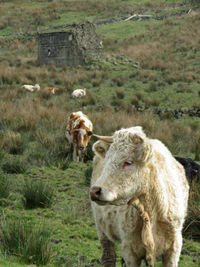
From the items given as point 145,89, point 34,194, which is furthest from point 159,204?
point 145,89

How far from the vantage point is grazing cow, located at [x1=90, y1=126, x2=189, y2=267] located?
2.96m

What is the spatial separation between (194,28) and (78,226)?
35.8m

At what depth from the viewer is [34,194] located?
6.55 metres

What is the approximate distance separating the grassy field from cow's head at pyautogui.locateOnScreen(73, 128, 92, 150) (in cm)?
42

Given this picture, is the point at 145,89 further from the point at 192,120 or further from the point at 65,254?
the point at 65,254

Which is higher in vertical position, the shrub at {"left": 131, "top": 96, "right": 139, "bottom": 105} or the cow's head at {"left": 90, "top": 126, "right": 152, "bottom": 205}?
the cow's head at {"left": 90, "top": 126, "right": 152, "bottom": 205}

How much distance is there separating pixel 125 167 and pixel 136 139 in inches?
9.1

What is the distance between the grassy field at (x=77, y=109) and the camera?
17.3 ft

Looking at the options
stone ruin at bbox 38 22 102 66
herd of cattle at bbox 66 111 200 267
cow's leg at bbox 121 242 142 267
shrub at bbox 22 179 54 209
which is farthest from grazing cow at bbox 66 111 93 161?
stone ruin at bbox 38 22 102 66

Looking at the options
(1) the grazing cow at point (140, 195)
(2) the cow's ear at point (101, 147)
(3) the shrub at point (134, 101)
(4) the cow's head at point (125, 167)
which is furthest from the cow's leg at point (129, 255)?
(3) the shrub at point (134, 101)

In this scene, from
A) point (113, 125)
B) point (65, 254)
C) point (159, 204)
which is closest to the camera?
point (159, 204)

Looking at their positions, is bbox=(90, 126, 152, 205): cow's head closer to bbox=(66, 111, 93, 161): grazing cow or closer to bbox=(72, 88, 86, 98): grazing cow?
bbox=(66, 111, 93, 161): grazing cow

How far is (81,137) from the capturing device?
977cm

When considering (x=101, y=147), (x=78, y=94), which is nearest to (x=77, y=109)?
(x=78, y=94)
